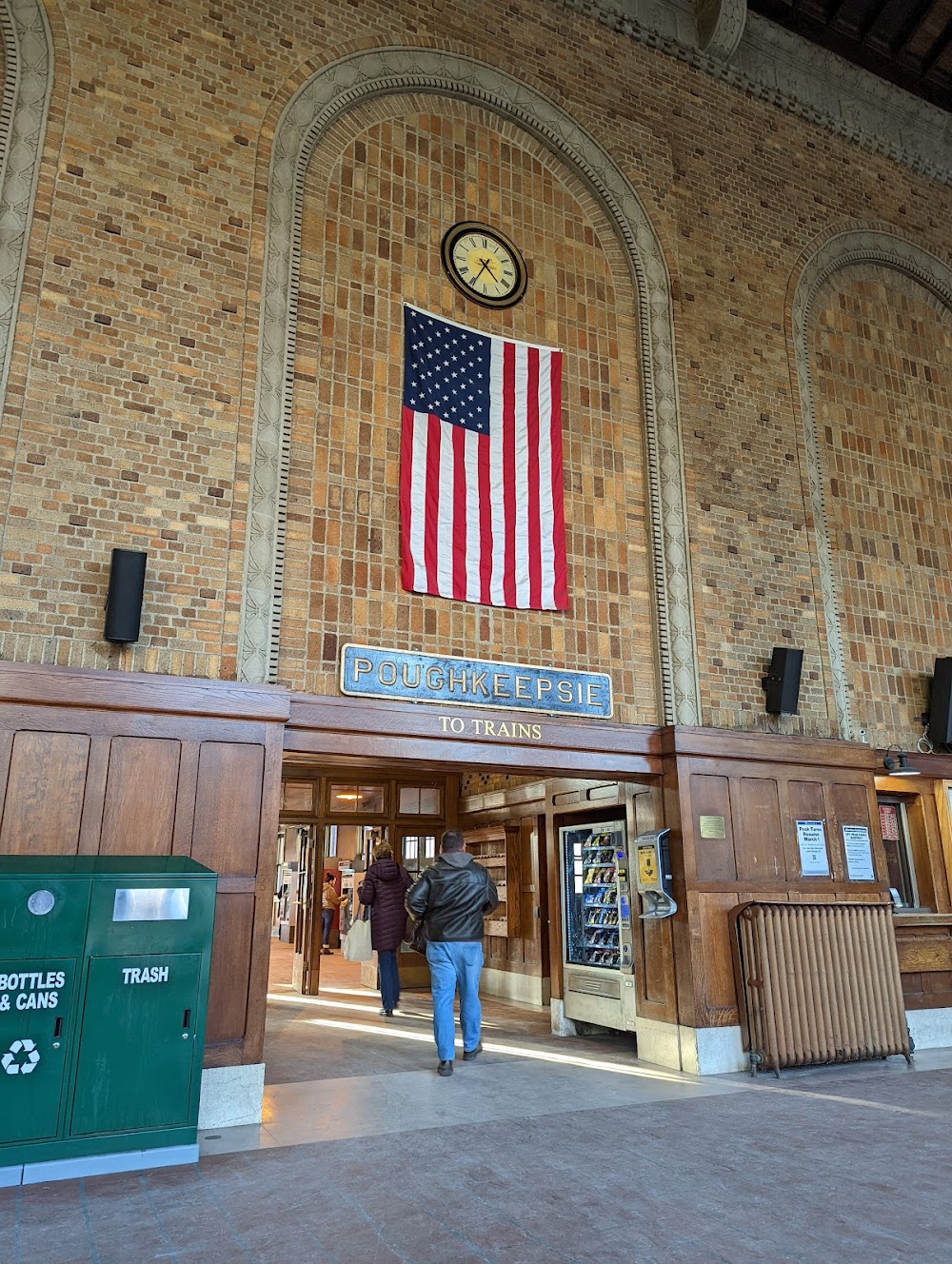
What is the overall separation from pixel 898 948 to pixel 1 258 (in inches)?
370

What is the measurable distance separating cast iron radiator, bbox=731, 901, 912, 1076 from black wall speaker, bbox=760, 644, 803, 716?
176cm

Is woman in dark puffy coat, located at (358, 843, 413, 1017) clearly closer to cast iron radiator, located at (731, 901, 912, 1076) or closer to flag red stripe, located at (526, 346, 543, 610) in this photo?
cast iron radiator, located at (731, 901, 912, 1076)

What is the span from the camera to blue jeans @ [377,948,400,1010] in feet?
32.9

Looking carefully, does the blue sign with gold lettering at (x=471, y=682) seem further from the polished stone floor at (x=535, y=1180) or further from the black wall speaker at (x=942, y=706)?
the black wall speaker at (x=942, y=706)

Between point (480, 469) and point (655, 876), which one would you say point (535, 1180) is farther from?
point (480, 469)

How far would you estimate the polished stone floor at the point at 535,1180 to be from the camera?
3.60 m

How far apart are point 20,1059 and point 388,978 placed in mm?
6062

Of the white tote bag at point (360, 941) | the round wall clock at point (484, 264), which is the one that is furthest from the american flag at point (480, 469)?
the white tote bag at point (360, 941)

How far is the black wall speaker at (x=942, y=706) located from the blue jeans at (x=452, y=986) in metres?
5.44

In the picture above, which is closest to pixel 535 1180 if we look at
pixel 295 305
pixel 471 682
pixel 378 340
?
pixel 471 682

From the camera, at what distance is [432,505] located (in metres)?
7.54

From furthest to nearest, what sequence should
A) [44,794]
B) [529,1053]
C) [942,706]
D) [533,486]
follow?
1. [942,706]
2. [533,486]
3. [529,1053]
4. [44,794]

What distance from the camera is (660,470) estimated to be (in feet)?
28.3

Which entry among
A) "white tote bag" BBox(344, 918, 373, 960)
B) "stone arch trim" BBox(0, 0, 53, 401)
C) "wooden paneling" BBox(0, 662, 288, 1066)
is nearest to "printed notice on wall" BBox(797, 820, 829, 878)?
Answer: "wooden paneling" BBox(0, 662, 288, 1066)
